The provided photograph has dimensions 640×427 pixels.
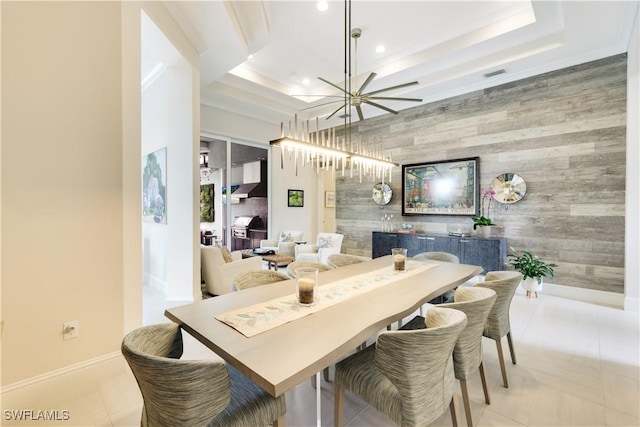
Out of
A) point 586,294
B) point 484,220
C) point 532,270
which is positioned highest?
point 484,220

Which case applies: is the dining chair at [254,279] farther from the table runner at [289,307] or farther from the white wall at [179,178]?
the white wall at [179,178]

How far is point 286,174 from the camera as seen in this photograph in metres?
7.12

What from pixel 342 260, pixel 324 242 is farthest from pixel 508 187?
pixel 324 242

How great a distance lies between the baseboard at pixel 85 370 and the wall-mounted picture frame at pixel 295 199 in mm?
5248

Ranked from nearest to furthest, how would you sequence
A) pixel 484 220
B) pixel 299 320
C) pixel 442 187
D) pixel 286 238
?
pixel 299 320 < pixel 484 220 < pixel 442 187 < pixel 286 238

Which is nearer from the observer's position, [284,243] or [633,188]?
[633,188]

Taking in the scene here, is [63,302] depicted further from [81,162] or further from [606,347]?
[606,347]

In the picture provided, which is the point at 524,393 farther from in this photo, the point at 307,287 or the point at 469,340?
the point at 307,287

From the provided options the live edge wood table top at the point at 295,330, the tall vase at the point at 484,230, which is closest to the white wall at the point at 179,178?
the live edge wood table top at the point at 295,330

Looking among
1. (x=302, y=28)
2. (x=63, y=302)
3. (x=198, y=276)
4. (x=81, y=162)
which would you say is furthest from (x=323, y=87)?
(x=63, y=302)

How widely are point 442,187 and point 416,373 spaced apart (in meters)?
4.72

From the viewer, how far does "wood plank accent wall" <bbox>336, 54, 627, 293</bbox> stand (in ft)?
12.7

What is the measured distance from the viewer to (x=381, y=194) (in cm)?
630

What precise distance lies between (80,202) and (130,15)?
1.55 meters
